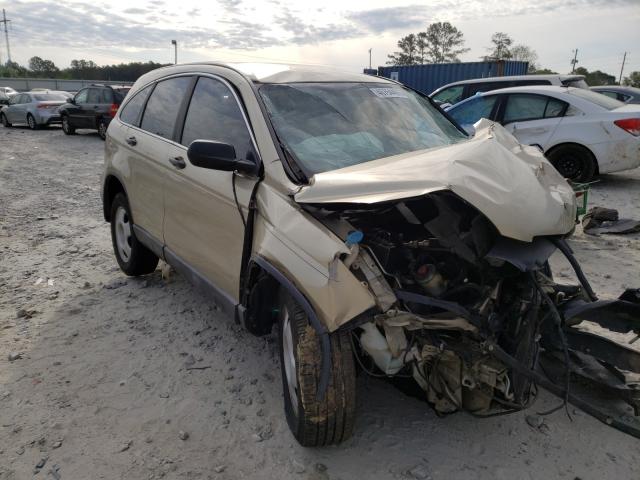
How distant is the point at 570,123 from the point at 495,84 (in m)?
2.76

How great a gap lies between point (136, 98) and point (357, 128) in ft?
8.15

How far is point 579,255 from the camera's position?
5371 millimetres

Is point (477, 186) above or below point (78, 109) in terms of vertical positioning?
above

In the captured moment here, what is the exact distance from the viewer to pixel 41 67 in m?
83.8

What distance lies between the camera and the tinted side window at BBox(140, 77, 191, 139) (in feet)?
12.4

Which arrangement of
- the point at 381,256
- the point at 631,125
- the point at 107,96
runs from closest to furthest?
the point at 381,256 < the point at 631,125 < the point at 107,96

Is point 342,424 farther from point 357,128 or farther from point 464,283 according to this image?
point 357,128

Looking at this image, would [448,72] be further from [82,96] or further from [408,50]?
[408,50]

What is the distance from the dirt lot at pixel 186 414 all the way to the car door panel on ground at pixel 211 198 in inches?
25.8

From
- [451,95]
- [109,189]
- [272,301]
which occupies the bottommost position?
[272,301]

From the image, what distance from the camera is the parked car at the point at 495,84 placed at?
9.82 metres

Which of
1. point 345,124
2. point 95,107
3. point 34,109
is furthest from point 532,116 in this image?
point 34,109

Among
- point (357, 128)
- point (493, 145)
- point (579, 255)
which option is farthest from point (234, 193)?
point (579, 255)

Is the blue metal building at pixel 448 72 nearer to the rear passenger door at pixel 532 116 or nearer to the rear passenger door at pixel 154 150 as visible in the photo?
the rear passenger door at pixel 532 116
